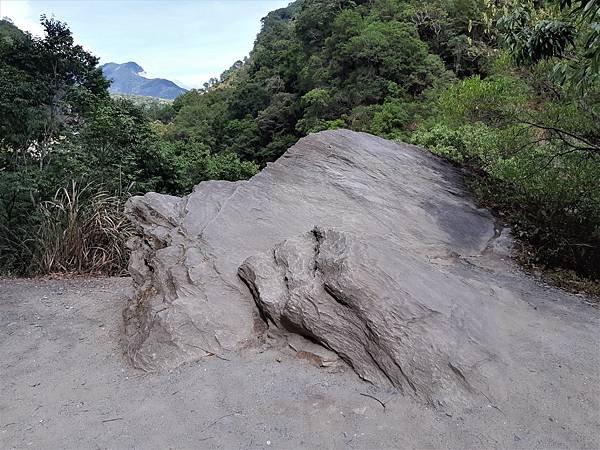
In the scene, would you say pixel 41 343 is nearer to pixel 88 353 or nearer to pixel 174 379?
pixel 88 353

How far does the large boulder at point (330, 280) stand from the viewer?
2760 millimetres

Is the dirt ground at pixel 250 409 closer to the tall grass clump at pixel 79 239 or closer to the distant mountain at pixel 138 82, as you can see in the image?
the tall grass clump at pixel 79 239

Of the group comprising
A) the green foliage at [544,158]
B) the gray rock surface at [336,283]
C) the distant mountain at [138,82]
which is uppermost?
the distant mountain at [138,82]

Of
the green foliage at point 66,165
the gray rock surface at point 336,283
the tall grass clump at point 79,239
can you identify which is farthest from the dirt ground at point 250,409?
the green foliage at point 66,165

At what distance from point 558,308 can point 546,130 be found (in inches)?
77.8

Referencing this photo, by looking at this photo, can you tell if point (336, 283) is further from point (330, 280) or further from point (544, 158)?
point (544, 158)

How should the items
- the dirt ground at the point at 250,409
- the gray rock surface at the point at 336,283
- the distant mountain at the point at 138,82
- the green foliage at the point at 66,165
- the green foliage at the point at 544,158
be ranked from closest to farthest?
the dirt ground at the point at 250,409 < the gray rock surface at the point at 336,283 < the green foliage at the point at 544,158 < the green foliage at the point at 66,165 < the distant mountain at the point at 138,82

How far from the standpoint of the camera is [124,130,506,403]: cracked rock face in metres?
2.77

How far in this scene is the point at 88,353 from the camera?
336 cm

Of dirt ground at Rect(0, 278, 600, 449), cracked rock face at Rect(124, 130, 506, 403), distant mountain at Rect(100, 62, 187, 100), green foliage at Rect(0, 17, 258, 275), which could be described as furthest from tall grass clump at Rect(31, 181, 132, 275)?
distant mountain at Rect(100, 62, 187, 100)

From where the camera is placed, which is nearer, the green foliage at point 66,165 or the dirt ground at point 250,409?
the dirt ground at point 250,409

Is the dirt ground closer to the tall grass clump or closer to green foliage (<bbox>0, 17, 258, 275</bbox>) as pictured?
the tall grass clump

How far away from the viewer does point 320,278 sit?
10.4ft

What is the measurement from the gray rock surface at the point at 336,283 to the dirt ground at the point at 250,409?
→ 0.14 meters
